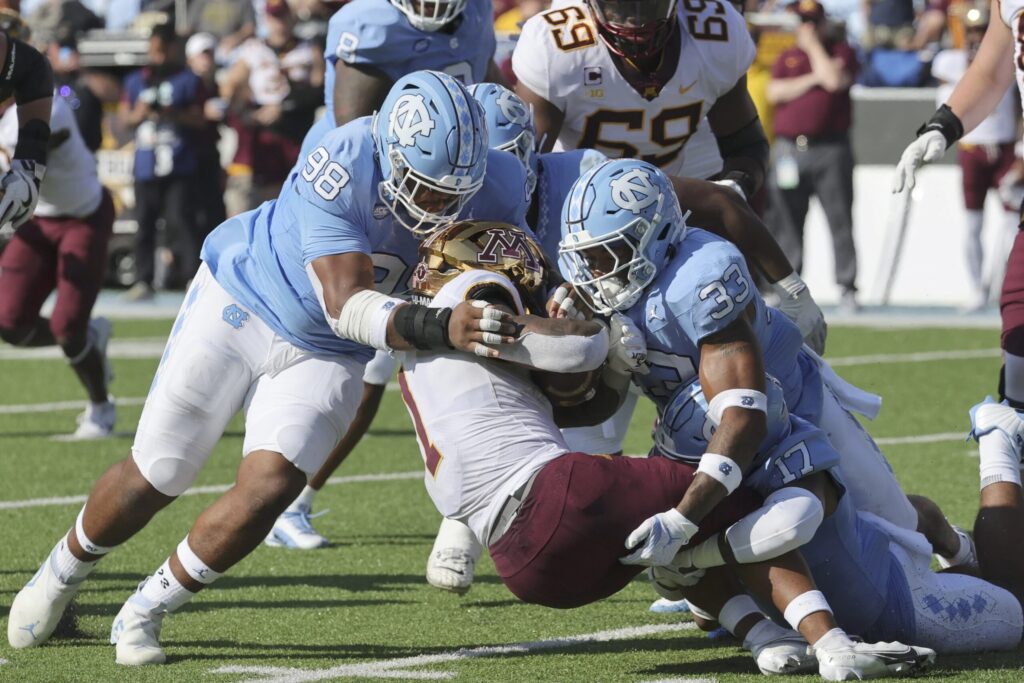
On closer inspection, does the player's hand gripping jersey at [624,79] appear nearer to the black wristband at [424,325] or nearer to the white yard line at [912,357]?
the black wristband at [424,325]

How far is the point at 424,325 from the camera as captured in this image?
12.6 ft

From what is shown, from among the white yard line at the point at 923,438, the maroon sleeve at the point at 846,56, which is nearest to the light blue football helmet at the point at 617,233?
the white yard line at the point at 923,438

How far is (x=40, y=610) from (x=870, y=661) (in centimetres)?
208

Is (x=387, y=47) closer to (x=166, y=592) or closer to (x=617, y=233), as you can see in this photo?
(x=617, y=233)

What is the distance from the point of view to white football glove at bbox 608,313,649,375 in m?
3.89

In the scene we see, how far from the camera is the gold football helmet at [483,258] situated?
13.1 feet

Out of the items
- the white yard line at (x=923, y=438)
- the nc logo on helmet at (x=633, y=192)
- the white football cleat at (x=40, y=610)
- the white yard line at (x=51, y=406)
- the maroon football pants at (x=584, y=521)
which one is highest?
the nc logo on helmet at (x=633, y=192)

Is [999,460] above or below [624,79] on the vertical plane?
below

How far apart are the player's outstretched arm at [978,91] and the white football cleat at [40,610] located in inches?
100

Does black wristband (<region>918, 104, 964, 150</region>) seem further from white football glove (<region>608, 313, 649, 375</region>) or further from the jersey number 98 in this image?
the jersey number 98

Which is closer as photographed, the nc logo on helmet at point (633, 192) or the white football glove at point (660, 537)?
the white football glove at point (660, 537)

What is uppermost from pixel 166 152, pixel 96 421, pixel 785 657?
pixel 785 657

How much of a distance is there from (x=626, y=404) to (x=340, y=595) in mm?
1023

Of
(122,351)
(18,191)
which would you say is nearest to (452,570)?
(18,191)
